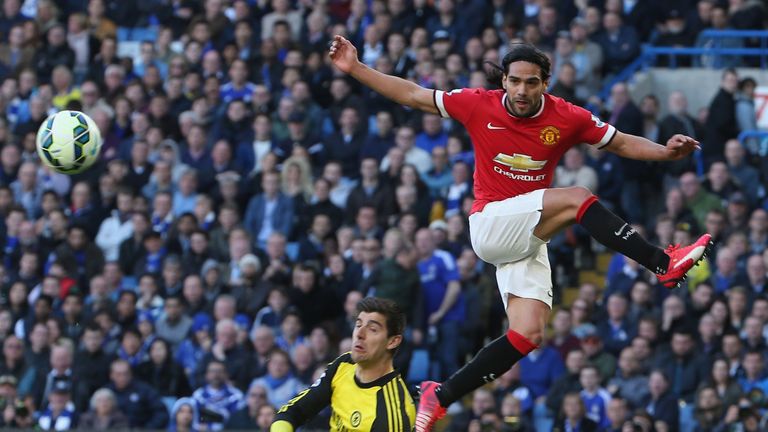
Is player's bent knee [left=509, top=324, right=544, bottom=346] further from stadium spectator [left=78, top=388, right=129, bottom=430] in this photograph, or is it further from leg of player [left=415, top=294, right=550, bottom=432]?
stadium spectator [left=78, top=388, right=129, bottom=430]

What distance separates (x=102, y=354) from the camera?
15859 millimetres

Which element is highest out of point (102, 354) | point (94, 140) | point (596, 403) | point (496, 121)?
point (496, 121)

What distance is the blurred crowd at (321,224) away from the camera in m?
14.8

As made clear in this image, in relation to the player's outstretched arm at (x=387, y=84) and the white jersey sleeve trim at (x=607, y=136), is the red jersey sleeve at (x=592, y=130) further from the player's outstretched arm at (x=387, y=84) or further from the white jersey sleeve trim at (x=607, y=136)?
the player's outstretched arm at (x=387, y=84)

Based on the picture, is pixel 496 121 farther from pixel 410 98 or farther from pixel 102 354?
pixel 102 354

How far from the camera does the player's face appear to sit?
9.45 metres

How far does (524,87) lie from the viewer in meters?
9.47

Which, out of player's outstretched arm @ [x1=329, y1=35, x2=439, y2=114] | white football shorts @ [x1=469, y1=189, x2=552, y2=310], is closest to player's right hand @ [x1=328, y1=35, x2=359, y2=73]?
player's outstretched arm @ [x1=329, y1=35, x2=439, y2=114]

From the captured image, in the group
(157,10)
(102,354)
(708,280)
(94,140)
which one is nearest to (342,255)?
(102,354)

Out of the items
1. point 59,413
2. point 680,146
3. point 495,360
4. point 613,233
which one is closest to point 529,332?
point 495,360

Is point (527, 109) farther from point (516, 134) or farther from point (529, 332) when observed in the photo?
point (529, 332)

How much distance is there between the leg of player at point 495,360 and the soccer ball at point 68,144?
3520 mm

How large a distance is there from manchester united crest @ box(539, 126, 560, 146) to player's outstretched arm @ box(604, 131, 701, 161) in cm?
37

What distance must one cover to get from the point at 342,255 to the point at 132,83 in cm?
431
